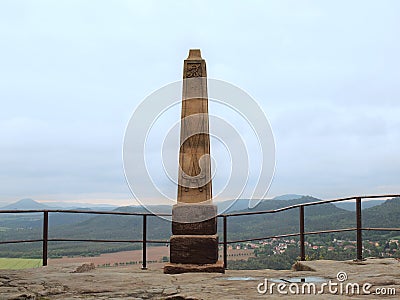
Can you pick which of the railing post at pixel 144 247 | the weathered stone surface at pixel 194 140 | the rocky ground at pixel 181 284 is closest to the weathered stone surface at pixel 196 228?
the weathered stone surface at pixel 194 140

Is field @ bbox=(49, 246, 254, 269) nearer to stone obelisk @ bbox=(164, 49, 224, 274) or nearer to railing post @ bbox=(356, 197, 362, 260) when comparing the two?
stone obelisk @ bbox=(164, 49, 224, 274)

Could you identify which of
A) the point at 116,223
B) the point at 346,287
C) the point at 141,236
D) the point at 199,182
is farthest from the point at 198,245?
the point at 116,223

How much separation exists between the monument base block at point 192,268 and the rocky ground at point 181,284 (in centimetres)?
38

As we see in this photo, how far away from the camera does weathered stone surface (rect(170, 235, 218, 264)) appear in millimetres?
6977

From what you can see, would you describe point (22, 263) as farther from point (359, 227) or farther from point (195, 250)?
point (359, 227)

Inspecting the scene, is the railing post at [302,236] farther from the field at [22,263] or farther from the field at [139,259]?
the field at [22,263]

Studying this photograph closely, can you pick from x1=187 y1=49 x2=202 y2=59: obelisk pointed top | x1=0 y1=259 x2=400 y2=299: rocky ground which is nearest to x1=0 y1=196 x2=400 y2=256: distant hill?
x1=0 y1=259 x2=400 y2=299: rocky ground

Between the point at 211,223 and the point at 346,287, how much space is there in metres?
2.49

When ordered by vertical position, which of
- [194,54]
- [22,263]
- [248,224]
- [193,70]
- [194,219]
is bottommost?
[22,263]

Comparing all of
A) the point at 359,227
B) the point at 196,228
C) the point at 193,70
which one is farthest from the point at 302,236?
the point at 193,70

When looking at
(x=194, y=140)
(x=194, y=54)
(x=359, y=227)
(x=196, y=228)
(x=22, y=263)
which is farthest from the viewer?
(x=22, y=263)

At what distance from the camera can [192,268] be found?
6848 mm

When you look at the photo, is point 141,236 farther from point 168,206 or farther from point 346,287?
point 346,287

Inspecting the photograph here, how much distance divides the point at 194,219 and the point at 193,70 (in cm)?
229
